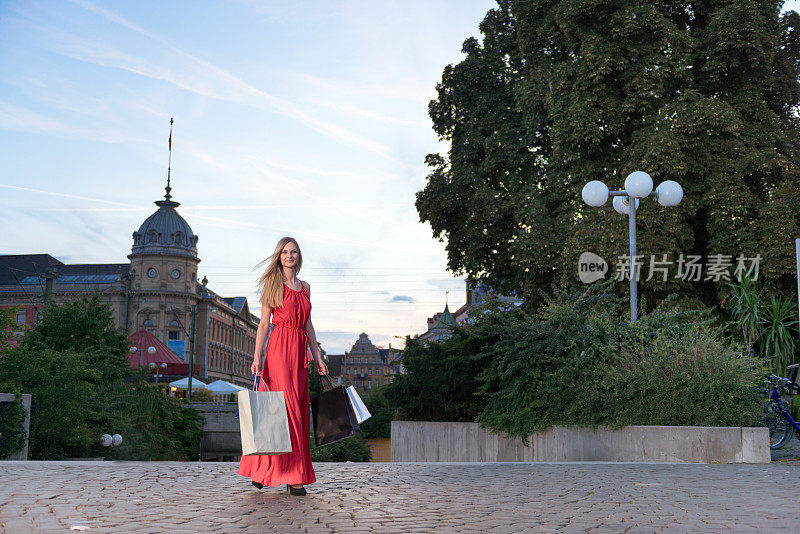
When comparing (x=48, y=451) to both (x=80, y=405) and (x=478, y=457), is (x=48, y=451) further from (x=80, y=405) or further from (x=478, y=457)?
(x=478, y=457)

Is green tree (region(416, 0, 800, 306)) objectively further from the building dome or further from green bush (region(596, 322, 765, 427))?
the building dome

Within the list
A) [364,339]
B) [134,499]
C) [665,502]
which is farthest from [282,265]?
[364,339]

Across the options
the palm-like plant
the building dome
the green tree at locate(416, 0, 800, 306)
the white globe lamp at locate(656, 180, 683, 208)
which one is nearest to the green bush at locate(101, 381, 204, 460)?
the green tree at locate(416, 0, 800, 306)

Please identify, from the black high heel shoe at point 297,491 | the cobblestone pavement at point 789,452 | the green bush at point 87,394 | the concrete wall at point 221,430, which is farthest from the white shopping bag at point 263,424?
the concrete wall at point 221,430

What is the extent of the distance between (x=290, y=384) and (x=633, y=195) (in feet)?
31.2

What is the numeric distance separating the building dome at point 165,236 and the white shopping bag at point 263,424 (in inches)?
3424

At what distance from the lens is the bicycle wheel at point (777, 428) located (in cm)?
1221

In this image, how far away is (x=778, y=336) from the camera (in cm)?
1841

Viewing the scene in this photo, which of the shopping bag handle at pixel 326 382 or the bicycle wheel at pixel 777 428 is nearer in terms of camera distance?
the shopping bag handle at pixel 326 382

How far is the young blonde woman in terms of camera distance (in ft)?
21.6

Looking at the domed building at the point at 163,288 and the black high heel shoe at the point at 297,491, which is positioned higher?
the domed building at the point at 163,288

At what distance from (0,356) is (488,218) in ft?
44.9

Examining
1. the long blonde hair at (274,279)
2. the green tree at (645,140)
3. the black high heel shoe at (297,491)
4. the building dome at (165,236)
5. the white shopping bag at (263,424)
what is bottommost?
the black high heel shoe at (297,491)

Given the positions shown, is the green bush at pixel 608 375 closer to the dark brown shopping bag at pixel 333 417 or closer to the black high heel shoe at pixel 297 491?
the dark brown shopping bag at pixel 333 417
